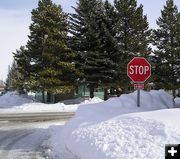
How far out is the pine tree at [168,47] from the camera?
155ft

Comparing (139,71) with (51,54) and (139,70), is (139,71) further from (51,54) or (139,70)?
(51,54)

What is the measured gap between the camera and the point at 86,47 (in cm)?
4444

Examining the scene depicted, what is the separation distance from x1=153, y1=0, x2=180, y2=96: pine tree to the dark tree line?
12 cm

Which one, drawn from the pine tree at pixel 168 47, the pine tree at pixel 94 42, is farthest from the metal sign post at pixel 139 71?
the pine tree at pixel 168 47

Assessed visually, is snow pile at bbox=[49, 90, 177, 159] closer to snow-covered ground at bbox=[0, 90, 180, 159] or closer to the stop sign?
snow-covered ground at bbox=[0, 90, 180, 159]

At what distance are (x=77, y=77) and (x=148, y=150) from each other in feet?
115

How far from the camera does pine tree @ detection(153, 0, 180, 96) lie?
47.2 m

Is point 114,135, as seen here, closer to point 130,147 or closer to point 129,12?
point 130,147

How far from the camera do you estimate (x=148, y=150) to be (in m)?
8.86

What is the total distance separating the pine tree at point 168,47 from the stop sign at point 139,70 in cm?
3434

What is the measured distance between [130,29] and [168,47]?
5.32 m

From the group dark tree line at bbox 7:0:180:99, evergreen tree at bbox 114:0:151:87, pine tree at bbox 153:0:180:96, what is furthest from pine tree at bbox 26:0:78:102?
pine tree at bbox 153:0:180:96

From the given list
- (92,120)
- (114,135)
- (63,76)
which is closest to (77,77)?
(63,76)

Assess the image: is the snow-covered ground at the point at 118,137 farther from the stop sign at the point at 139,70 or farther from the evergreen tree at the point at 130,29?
the evergreen tree at the point at 130,29
